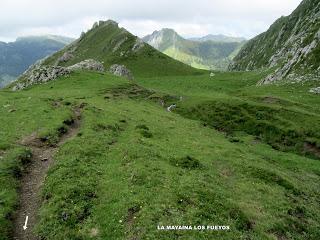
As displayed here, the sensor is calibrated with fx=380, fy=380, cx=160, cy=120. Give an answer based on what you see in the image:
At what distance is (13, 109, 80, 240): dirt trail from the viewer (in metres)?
24.8

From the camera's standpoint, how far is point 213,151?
4244 cm

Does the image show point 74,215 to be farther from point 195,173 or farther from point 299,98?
point 299,98

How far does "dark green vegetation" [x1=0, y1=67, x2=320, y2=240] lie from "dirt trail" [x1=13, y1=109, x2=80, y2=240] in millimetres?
661

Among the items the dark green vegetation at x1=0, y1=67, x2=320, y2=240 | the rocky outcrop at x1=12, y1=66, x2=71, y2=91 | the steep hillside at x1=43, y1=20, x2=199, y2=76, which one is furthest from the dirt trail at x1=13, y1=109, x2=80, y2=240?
the steep hillside at x1=43, y1=20, x2=199, y2=76

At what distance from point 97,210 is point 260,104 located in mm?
44155

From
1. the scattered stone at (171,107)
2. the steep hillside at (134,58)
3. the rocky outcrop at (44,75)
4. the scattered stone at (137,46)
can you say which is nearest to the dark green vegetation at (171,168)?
the scattered stone at (171,107)

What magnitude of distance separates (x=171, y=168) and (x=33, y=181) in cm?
1174

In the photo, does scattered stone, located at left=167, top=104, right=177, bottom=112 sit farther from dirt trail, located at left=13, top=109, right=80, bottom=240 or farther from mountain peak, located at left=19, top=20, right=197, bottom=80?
mountain peak, located at left=19, top=20, right=197, bottom=80

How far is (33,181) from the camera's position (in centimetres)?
3166

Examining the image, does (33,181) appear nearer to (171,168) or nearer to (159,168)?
(159,168)

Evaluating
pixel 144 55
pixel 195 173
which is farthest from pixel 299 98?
pixel 144 55

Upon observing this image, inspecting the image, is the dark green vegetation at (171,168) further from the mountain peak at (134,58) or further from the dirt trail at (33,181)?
the mountain peak at (134,58)

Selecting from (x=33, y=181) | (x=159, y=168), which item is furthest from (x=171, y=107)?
(x=33, y=181)

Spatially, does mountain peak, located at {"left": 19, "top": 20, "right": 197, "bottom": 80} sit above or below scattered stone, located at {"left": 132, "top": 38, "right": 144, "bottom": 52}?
below
